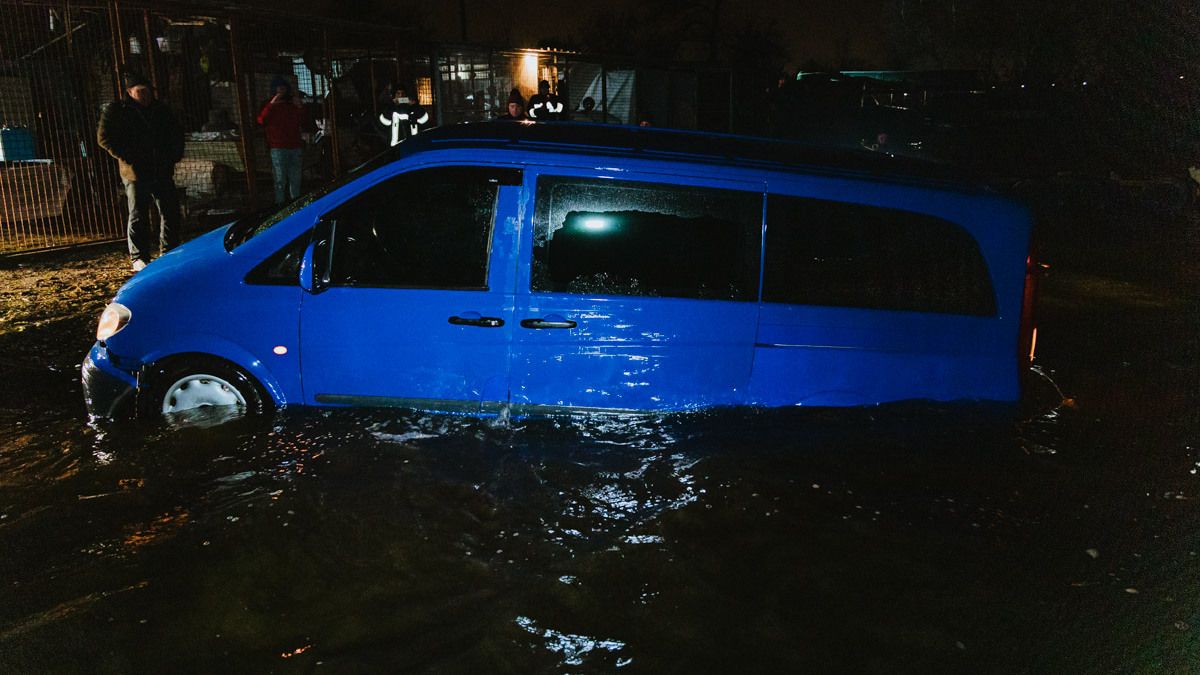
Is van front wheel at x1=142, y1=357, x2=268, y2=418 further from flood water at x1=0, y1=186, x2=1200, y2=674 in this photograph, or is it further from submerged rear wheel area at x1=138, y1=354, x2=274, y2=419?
flood water at x1=0, y1=186, x2=1200, y2=674

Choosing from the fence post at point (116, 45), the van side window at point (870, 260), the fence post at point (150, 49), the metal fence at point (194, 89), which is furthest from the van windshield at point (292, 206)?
the fence post at point (150, 49)

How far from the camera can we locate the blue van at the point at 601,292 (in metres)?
4.26

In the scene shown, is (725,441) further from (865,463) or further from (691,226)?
(691,226)

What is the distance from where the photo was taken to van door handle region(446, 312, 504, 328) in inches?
170

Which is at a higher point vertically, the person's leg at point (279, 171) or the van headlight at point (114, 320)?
the person's leg at point (279, 171)

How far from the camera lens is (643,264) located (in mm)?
4273

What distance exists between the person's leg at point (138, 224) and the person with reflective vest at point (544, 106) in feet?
22.3

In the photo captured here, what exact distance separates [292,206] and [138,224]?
18.3 ft

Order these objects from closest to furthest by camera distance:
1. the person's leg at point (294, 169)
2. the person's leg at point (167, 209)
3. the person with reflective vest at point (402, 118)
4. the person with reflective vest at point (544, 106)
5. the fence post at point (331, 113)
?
the person's leg at point (167, 209) < the person's leg at point (294, 169) < the person with reflective vest at point (402, 118) < the fence post at point (331, 113) < the person with reflective vest at point (544, 106)

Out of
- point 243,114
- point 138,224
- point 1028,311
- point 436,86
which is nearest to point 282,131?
point 243,114

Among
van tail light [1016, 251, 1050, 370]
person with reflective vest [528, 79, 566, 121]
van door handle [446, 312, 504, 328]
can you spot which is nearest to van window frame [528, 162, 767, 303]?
van door handle [446, 312, 504, 328]

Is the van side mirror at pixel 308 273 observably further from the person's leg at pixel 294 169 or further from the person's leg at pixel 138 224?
the person's leg at pixel 294 169

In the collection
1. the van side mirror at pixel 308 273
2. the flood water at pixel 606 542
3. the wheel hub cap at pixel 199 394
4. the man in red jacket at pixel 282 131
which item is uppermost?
the man in red jacket at pixel 282 131

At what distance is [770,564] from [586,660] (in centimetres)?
102
